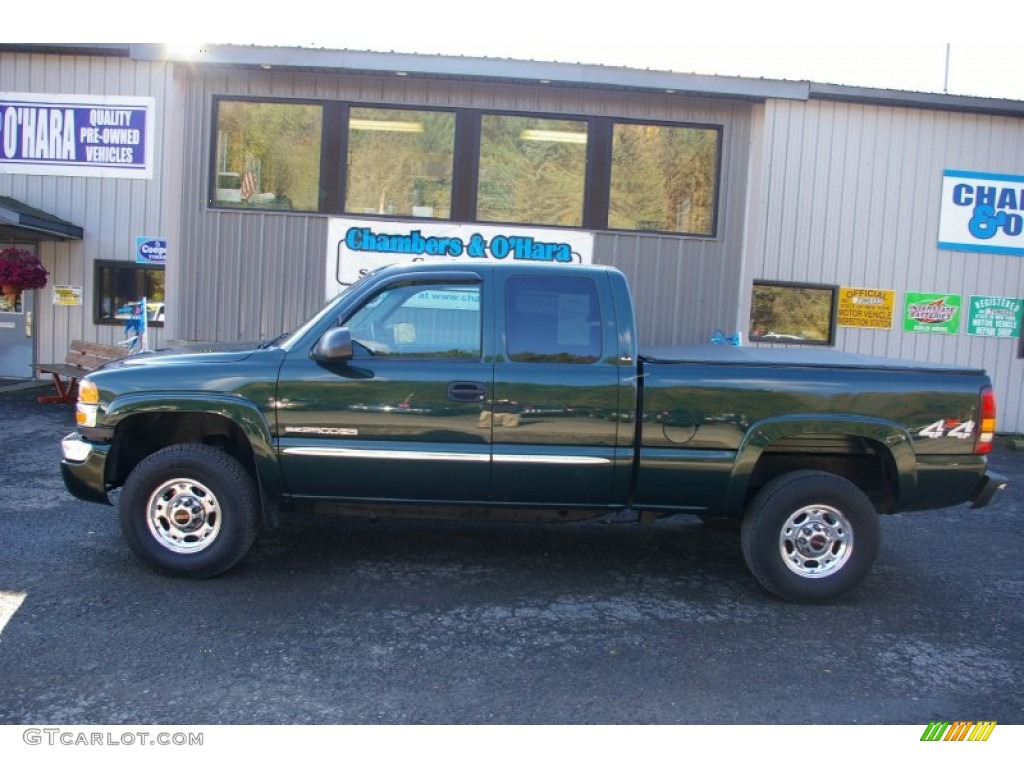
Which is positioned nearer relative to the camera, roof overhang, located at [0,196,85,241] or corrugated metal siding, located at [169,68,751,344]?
corrugated metal siding, located at [169,68,751,344]

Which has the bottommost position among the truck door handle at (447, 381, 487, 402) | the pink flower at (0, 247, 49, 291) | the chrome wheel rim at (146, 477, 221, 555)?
the chrome wheel rim at (146, 477, 221, 555)

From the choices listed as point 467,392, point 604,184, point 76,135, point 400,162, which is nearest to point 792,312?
point 604,184

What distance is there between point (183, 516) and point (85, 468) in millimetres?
644

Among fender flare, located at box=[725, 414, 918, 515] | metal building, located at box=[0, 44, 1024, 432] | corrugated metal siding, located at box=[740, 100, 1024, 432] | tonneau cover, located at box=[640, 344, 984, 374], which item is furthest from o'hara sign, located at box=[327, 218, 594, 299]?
fender flare, located at box=[725, 414, 918, 515]

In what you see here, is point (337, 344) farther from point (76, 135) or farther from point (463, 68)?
point (76, 135)

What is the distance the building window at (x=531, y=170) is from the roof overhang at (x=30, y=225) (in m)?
6.88

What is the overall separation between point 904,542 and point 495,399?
3.69 m

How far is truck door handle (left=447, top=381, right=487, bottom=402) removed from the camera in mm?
4480

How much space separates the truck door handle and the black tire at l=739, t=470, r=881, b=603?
174cm

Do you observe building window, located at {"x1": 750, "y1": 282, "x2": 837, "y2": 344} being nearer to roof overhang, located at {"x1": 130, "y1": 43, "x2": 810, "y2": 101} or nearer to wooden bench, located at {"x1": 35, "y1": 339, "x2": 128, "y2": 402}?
roof overhang, located at {"x1": 130, "y1": 43, "x2": 810, "y2": 101}

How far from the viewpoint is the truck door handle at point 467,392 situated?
14.7 feet

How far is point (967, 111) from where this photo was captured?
1183 centimetres

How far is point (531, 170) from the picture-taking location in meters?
9.93

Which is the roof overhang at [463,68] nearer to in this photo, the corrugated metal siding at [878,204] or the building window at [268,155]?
the building window at [268,155]
